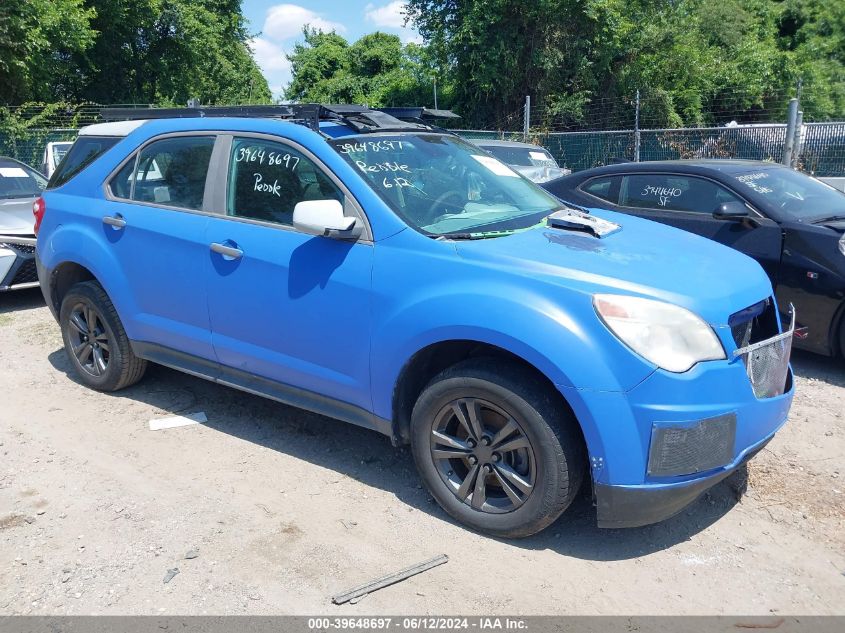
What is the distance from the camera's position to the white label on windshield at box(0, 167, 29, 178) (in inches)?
349

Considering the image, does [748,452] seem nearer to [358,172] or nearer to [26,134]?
[358,172]

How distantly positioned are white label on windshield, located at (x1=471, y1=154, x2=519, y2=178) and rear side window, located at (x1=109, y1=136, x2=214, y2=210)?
159cm

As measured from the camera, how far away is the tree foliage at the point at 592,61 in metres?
24.6

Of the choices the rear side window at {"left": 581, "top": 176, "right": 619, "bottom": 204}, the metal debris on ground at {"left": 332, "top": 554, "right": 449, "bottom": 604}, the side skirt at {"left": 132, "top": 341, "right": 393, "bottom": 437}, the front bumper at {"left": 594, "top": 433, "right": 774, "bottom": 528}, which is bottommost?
the metal debris on ground at {"left": 332, "top": 554, "right": 449, "bottom": 604}

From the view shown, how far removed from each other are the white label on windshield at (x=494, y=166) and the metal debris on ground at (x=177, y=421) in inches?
96.2

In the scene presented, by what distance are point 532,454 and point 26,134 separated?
1880cm

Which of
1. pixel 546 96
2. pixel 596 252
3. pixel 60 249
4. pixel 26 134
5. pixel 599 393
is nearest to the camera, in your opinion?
pixel 599 393

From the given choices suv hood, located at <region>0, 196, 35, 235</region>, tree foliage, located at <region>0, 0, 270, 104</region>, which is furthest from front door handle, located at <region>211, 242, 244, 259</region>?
tree foliage, located at <region>0, 0, 270, 104</region>

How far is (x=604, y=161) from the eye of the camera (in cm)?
1677

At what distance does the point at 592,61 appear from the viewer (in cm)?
2573

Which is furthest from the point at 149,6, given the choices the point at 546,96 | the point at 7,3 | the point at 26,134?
the point at 546,96

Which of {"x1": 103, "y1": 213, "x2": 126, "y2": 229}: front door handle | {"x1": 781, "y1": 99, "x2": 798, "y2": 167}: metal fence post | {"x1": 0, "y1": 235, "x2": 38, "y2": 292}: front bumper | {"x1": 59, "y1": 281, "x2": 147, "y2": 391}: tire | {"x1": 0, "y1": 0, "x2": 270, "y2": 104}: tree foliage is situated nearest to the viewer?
{"x1": 103, "y1": 213, "x2": 126, "y2": 229}: front door handle

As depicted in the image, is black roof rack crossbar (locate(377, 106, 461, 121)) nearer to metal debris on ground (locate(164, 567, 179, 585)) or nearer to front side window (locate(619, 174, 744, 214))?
front side window (locate(619, 174, 744, 214))

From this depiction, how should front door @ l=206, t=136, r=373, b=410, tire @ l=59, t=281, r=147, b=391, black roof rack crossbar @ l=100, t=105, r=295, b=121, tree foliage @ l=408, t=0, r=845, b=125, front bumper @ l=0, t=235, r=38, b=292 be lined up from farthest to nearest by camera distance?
tree foliage @ l=408, t=0, r=845, b=125, front bumper @ l=0, t=235, r=38, b=292, tire @ l=59, t=281, r=147, b=391, black roof rack crossbar @ l=100, t=105, r=295, b=121, front door @ l=206, t=136, r=373, b=410
